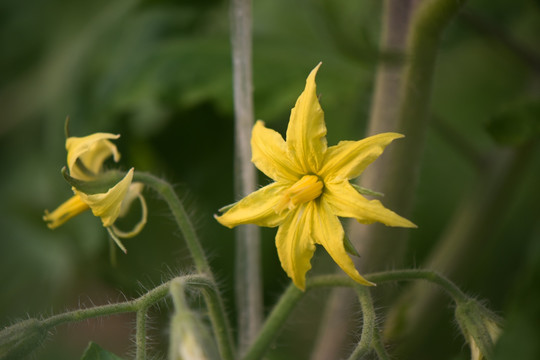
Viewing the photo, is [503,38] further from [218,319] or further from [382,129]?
[218,319]

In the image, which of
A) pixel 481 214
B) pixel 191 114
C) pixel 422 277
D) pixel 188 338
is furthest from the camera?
pixel 191 114

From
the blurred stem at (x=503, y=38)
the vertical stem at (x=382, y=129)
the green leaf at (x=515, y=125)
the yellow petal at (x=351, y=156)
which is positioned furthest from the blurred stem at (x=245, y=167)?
the blurred stem at (x=503, y=38)

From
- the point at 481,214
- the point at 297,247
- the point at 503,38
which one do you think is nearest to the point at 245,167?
the point at 297,247

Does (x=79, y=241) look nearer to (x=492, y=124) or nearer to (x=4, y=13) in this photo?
(x=4, y=13)

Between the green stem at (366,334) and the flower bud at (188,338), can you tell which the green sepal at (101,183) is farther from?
the green stem at (366,334)

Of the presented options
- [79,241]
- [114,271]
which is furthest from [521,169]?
[79,241]

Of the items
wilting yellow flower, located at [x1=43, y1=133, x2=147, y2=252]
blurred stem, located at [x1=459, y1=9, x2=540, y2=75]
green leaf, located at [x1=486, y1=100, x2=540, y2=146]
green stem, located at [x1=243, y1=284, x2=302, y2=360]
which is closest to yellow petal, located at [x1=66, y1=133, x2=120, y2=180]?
wilting yellow flower, located at [x1=43, y1=133, x2=147, y2=252]
